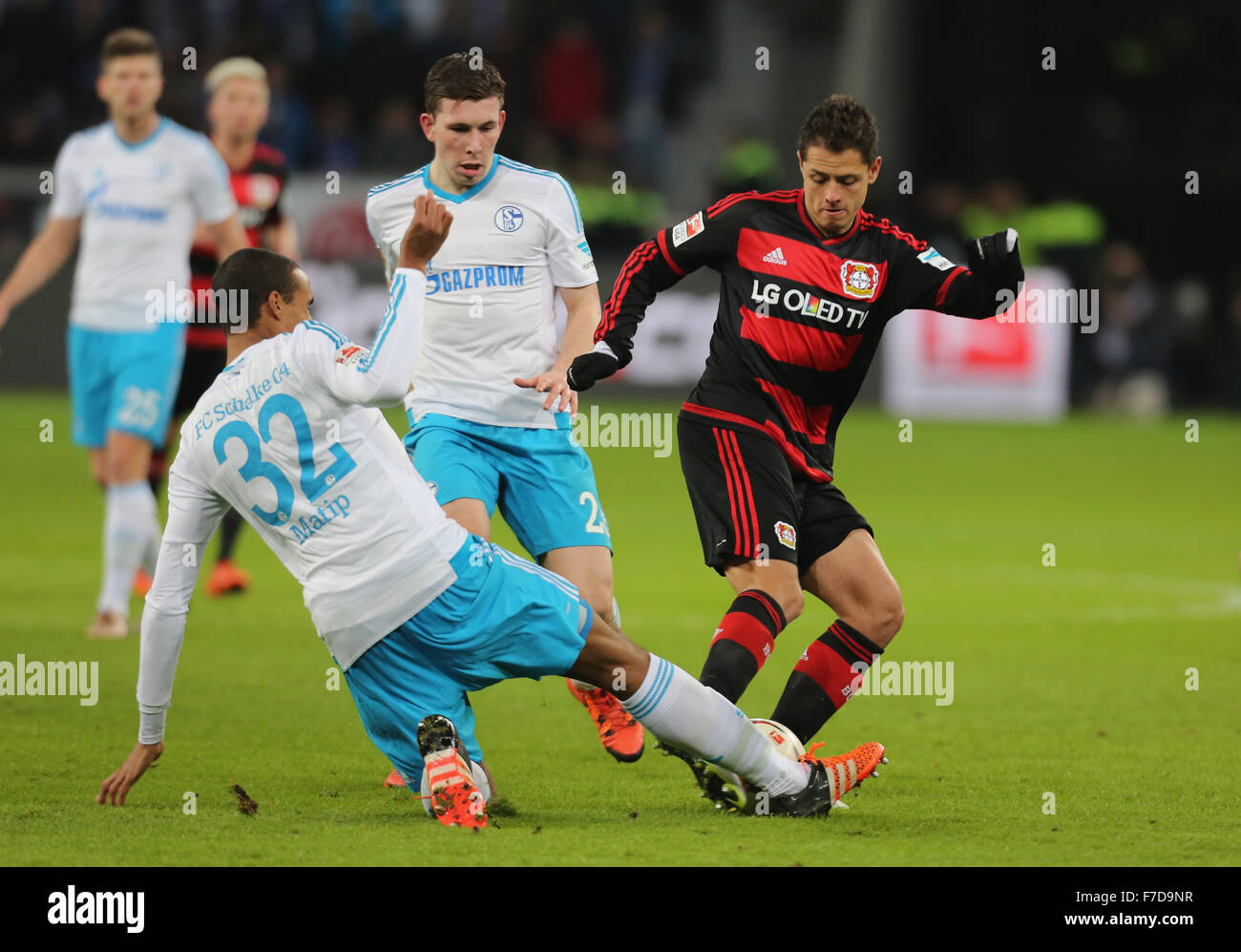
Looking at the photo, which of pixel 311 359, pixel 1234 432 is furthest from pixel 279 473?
pixel 1234 432

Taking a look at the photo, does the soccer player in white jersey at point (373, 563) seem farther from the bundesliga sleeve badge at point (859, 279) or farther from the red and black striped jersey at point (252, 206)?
the red and black striped jersey at point (252, 206)

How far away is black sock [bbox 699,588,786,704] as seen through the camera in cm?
566

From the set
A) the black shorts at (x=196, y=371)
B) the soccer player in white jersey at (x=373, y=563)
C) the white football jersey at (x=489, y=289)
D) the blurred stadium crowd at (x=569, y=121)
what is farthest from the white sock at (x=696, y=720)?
the blurred stadium crowd at (x=569, y=121)

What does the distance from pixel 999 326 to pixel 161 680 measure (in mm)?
15681

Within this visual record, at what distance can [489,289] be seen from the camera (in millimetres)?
6574

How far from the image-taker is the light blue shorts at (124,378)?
8.96m

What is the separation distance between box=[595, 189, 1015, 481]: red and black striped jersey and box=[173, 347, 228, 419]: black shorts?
15.0ft

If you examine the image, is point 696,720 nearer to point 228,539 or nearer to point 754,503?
point 754,503

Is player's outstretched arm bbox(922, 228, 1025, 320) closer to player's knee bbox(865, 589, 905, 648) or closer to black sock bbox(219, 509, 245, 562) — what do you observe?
player's knee bbox(865, 589, 905, 648)

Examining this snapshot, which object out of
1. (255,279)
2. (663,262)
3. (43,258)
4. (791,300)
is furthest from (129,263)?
(791,300)

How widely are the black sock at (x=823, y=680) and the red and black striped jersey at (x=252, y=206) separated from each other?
16.4ft
